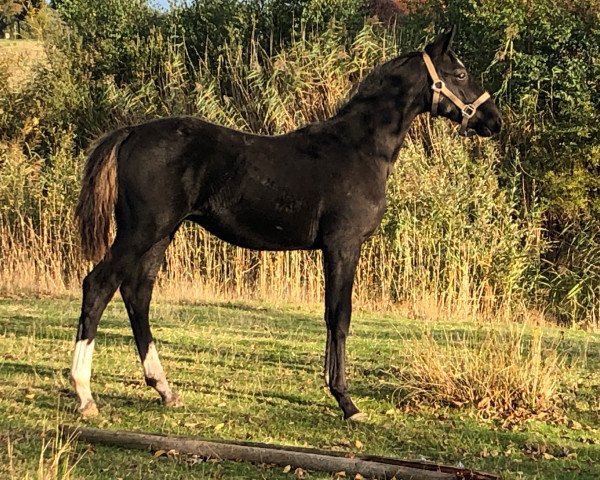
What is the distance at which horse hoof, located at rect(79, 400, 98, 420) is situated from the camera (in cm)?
564

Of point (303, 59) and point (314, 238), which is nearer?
point (314, 238)

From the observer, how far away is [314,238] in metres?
6.32

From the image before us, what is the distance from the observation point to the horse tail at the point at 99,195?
19.3ft

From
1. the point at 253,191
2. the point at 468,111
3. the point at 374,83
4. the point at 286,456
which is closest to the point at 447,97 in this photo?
the point at 468,111

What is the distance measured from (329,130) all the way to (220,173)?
0.93m

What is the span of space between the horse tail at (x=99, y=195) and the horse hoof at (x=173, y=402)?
1127 mm

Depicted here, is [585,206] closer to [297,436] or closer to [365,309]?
[365,309]

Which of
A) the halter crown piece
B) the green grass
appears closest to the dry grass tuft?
the green grass

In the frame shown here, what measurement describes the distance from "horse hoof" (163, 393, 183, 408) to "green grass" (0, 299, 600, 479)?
0.08 meters

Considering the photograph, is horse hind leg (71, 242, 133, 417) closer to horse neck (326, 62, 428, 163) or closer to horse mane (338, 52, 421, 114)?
horse neck (326, 62, 428, 163)

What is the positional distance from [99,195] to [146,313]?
0.99 m

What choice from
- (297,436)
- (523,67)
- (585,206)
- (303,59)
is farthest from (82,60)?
(297,436)

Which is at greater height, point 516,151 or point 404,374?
point 516,151

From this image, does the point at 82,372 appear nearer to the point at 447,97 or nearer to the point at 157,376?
the point at 157,376
